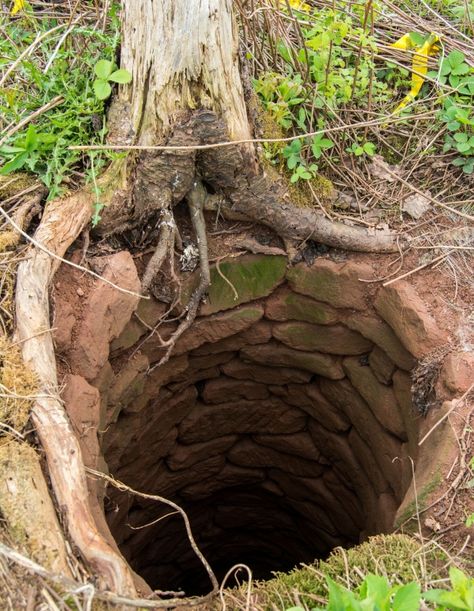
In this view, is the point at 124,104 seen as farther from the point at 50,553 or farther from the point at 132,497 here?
the point at 132,497

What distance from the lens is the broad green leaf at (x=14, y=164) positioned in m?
2.23

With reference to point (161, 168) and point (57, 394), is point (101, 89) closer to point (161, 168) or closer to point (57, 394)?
point (161, 168)

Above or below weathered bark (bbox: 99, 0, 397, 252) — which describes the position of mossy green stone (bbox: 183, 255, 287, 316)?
below

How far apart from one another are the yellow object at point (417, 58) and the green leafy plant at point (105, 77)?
4.01 ft

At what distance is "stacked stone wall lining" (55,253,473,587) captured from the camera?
101 inches

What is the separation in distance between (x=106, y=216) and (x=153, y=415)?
1407 millimetres

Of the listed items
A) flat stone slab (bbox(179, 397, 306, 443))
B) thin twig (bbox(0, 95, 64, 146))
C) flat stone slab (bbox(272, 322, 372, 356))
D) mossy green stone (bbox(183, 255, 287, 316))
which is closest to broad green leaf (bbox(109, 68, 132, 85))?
thin twig (bbox(0, 95, 64, 146))

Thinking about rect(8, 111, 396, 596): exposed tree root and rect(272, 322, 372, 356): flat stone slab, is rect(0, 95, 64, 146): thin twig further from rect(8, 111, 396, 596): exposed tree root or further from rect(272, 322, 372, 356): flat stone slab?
rect(272, 322, 372, 356): flat stone slab

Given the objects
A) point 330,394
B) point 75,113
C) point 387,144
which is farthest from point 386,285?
point 75,113

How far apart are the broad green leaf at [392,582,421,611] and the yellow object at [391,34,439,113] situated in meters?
2.07

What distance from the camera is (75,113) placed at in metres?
2.44

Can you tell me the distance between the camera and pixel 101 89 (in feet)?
7.63

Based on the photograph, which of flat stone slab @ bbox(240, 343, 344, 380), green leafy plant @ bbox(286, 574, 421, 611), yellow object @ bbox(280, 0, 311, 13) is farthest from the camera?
flat stone slab @ bbox(240, 343, 344, 380)

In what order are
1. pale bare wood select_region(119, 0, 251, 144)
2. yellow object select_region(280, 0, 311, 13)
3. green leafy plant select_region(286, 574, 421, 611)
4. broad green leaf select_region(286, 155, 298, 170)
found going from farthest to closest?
1. yellow object select_region(280, 0, 311, 13)
2. broad green leaf select_region(286, 155, 298, 170)
3. pale bare wood select_region(119, 0, 251, 144)
4. green leafy plant select_region(286, 574, 421, 611)
